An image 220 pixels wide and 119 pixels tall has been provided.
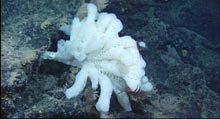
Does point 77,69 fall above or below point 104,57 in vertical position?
below

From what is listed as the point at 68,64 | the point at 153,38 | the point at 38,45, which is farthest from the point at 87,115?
the point at 153,38

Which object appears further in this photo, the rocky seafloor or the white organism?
the white organism

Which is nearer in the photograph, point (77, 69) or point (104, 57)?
point (104, 57)

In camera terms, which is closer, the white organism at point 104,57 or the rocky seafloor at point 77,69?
the rocky seafloor at point 77,69

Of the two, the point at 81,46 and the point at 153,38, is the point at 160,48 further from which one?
the point at 81,46
